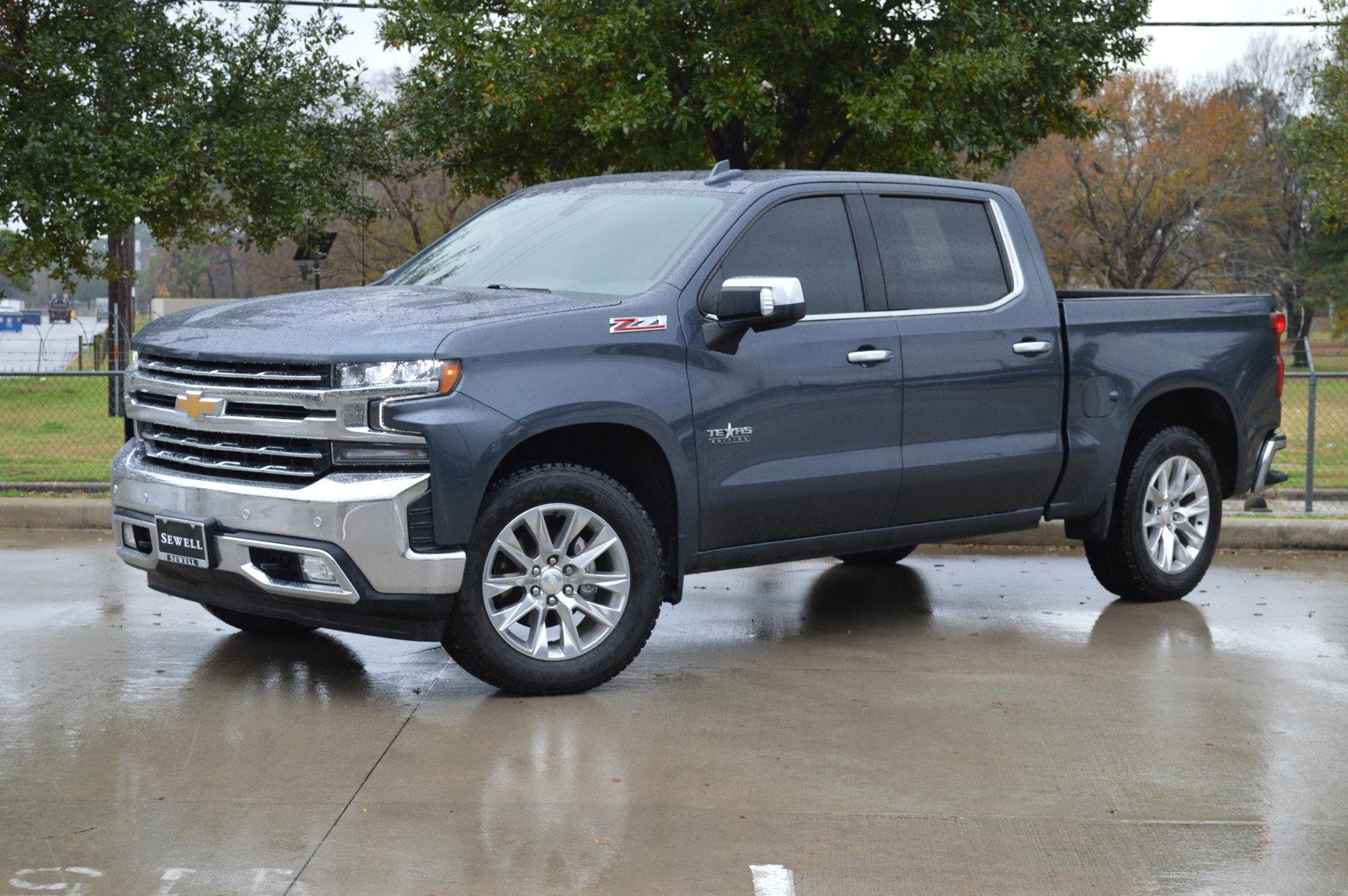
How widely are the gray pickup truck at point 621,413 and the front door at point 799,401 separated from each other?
0.04ft

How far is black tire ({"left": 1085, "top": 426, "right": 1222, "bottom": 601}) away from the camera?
840 cm

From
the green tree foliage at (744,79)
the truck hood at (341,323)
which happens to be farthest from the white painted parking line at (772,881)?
the green tree foliage at (744,79)

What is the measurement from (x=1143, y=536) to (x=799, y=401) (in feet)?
8.36

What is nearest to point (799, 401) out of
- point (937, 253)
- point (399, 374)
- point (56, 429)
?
point (937, 253)

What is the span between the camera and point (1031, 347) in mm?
7672

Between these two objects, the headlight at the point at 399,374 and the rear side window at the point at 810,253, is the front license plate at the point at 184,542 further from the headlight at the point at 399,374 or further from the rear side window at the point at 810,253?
the rear side window at the point at 810,253

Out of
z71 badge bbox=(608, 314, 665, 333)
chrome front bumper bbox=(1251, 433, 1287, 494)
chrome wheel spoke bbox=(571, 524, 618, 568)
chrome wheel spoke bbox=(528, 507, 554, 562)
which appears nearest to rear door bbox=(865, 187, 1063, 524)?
z71 badge bbox=(608, 314, 665, 333)

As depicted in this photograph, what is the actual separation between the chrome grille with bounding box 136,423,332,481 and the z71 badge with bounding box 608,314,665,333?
3.85ft

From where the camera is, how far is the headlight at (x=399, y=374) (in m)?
5.80

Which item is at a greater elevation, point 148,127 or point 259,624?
point 148,127

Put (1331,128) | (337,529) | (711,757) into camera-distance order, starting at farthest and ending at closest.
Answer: (1331,128), (337,529), (711,757)

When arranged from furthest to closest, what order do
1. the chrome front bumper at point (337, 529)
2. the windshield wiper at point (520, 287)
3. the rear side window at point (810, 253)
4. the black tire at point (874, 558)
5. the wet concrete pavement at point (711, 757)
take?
1. the black tire at point (874, 558)
2. the rear side window at point (810, 253)
3. the windshield wiper at point (520, 287)
4. the chrome front bumper at point (337, 529)
5. the wet concrete pavement at point (711, 757)

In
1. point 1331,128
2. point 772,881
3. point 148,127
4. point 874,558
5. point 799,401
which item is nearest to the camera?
point 772,881

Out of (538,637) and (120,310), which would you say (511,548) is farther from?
(120,310)
